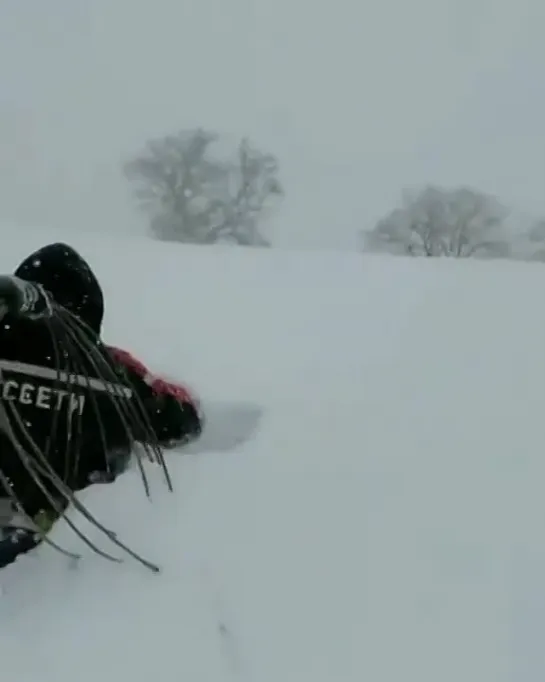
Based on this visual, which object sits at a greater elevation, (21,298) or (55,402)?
(21,298)

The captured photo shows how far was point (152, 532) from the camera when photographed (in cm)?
Result: 146

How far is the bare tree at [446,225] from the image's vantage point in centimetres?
631

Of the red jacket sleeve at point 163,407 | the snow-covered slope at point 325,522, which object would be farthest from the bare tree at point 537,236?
the red jacket sleeve at point 163,407

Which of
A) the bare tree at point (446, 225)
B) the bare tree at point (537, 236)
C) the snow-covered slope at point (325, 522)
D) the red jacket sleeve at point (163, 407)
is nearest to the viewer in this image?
the snow-covered slope at point (325, 522)

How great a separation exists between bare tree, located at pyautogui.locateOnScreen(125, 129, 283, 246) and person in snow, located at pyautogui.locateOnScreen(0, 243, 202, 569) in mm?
4946

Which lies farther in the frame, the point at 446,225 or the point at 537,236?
the point at 446,225

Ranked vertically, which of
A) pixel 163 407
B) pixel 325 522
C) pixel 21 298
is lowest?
pixel 325 522

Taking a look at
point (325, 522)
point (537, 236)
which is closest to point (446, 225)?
point (537, 236)

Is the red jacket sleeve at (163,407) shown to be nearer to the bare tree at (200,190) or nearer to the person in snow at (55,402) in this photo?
the person in snow at (55,402)

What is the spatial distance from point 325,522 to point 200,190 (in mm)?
6943

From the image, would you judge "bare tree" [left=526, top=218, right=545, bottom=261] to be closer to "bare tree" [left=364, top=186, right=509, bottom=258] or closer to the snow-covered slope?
"bare tree" [left=364, top=186, right=509, bottom=258]

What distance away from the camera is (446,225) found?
6.82 m

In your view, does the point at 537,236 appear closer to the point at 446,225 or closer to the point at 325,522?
the point at 446,225

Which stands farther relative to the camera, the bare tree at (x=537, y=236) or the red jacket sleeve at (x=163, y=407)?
the bare tree at (x=537, y=236)
